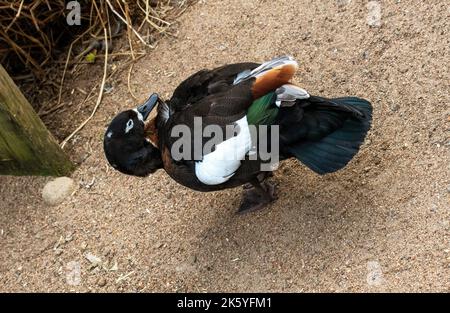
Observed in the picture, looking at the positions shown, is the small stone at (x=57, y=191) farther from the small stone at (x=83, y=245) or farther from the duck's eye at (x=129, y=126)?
the duck's eye at (x=129, y=126)

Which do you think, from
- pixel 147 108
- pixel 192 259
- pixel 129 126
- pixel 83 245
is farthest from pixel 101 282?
pixel 147 108

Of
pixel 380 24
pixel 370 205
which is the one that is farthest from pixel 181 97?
pixel 380 24

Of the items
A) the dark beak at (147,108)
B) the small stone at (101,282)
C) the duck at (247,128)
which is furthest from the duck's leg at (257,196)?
the small stone at (101,282)

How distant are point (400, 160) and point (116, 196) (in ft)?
5.33

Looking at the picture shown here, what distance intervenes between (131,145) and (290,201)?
890mm

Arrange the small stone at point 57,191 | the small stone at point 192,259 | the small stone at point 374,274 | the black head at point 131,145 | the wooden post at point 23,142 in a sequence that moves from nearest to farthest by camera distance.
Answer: the small stone at point 374,274 < the black head at point 131,145 < the small stone at point 192,259 < the wooden post at point 23,142 < the small stone at point 57,191

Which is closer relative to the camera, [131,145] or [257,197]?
[131,145]

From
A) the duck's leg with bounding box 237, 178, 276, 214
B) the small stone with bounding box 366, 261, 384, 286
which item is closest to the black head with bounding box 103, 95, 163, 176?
the duck's leg with bounding box 237, 178, 276, 214

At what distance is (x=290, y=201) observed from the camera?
378 centimetres

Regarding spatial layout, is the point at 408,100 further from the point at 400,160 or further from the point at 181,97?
the point at 181,97

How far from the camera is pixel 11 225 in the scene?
420cm

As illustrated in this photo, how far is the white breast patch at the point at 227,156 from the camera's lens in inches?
131

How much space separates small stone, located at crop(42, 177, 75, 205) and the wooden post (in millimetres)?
83

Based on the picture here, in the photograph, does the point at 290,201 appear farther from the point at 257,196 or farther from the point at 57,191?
the point at 57,191
